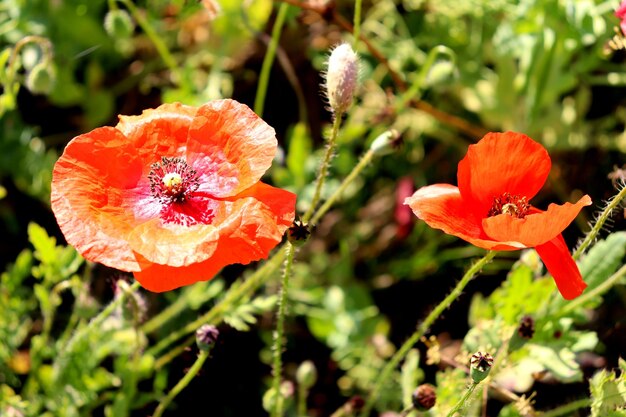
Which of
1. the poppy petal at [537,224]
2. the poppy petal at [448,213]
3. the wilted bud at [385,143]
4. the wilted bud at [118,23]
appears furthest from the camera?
the wilted bud at [118,23]

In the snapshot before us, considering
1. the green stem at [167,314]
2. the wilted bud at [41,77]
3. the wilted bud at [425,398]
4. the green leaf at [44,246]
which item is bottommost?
the green stem at [167,314]

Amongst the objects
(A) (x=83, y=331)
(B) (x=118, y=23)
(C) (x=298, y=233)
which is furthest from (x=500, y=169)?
(B) (x=118, y=23)

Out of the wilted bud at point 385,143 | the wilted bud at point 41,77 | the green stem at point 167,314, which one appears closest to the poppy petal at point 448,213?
the wilted bud at point 385,143

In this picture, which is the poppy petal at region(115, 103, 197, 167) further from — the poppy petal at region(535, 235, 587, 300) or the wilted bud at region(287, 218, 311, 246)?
the poppy petal at region(535, 235, 587, 300)

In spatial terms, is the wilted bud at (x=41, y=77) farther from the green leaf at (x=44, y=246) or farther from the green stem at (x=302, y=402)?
the green stem at (x=302, y=402)

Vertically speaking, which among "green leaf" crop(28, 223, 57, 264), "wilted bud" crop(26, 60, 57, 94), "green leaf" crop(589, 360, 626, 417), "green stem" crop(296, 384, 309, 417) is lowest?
"green stem" crop(296, 384, 309, 417)

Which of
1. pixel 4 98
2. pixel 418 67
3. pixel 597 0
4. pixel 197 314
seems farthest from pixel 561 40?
pixel 4 98

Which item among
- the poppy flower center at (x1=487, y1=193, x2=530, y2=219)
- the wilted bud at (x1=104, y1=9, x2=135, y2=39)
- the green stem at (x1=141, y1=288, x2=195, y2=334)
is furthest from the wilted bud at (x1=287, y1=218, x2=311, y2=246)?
the wilted bud at (x1=104, y1=9, x2=135, y2=39)
